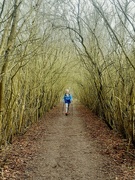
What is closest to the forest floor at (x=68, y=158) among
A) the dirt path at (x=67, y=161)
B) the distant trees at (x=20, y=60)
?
the dirt path at (x=67, y=161)

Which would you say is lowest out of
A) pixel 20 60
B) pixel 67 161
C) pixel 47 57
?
pixel 67 161

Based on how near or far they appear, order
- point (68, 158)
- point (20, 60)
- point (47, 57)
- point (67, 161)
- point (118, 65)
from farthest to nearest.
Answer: point (47, 57) → point (118, 65) → point (68, 158) → point (67, 161) → point (20, 60)

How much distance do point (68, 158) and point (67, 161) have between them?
294mm

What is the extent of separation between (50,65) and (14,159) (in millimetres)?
10576

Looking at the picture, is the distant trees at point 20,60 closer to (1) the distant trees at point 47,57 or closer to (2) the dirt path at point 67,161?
(1) the distant trees at point 47,57

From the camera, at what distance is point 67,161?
277 inches

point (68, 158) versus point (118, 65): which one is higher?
point (118, 65)

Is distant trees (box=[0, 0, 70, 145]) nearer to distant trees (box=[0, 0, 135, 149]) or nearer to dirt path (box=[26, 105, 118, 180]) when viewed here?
distant trees (box=[0, 0, 135, 149])

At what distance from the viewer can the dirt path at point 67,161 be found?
19.6 ft

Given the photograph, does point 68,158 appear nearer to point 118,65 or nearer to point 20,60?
point 20,60

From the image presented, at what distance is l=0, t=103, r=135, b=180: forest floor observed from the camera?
19.8 feet

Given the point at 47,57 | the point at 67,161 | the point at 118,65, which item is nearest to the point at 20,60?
the point at 67,161

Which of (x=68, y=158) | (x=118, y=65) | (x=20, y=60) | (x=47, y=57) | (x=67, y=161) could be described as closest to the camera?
(x=20, y=60)

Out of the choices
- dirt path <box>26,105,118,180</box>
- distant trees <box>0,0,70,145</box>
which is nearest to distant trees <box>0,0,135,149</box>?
A: distant trees <box>0,0,70,145</box>
